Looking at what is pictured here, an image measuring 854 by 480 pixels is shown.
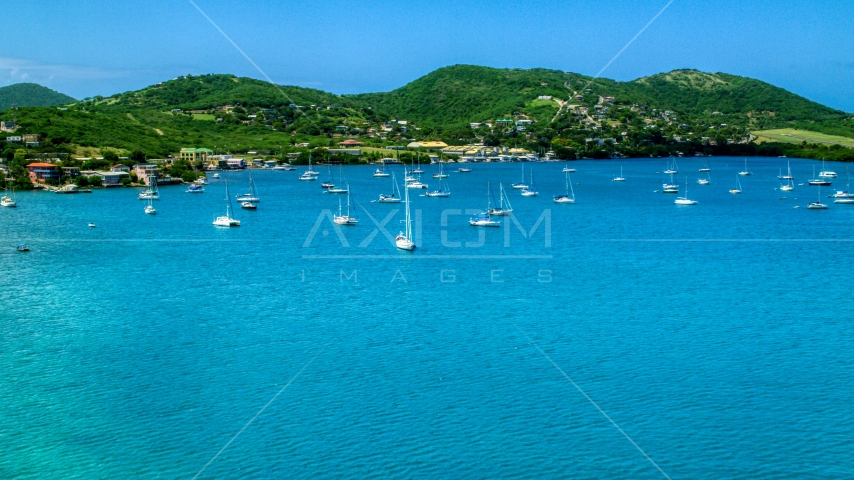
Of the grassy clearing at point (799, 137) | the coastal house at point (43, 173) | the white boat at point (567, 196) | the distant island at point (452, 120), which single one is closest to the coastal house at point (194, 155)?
the distant island at point (452, 120)

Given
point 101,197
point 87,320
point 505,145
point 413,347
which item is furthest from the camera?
point 505,145

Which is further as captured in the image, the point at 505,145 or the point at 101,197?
the point at 505,145

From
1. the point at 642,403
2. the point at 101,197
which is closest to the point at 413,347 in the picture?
the point at 642,403

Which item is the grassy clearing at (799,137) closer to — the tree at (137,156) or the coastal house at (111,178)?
the tree at (137,156)

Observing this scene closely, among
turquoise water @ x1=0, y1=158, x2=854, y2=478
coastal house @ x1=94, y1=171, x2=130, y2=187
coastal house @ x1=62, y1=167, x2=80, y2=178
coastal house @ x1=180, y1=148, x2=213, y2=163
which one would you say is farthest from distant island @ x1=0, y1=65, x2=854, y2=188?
turquoise water @ x1=0, y1=158, x2=854, y2=478

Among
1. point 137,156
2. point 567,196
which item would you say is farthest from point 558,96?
point 567,196

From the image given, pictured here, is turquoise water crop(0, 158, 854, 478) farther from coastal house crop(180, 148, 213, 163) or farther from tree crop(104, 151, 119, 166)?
coastal house crop(180, 148, 213, 163)

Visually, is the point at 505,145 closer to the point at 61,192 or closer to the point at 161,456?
the point at 61,192

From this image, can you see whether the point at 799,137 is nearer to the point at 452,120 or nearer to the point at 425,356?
the point at 452,120
